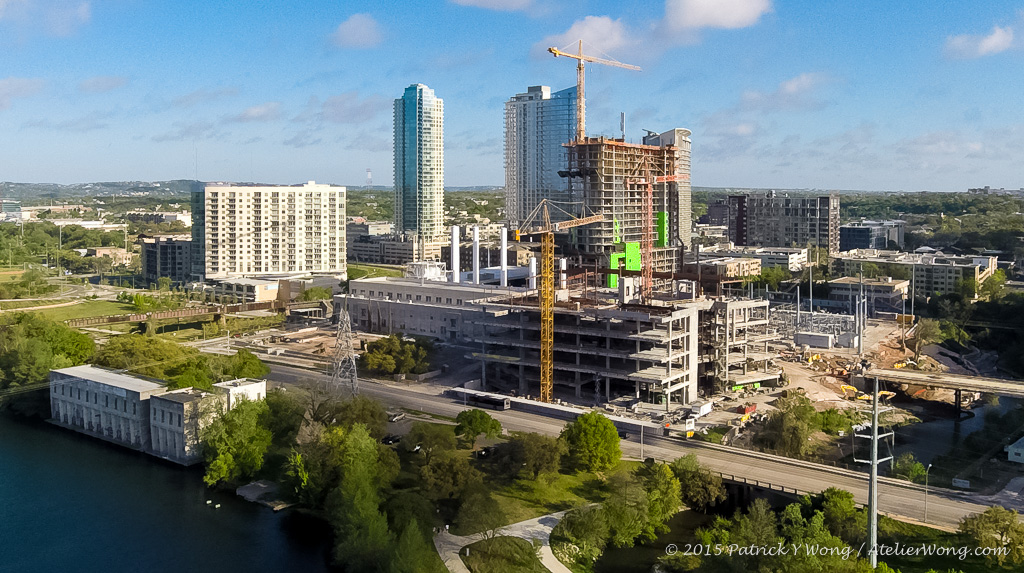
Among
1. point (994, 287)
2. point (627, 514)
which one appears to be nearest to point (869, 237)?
point (994, 287)

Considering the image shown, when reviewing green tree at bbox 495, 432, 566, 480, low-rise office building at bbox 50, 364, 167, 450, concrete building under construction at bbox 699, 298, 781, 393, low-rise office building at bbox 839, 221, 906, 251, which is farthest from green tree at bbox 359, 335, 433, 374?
low-rise office building at bbox 839, 221, 906, 251

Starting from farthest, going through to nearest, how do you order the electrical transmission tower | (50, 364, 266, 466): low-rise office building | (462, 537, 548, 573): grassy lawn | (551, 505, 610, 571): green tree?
the electrical transmission tower
(50, 364, 266, 466): low-rise office building
(551, 505, 610, 571): green tree
(462, 537, 548, 573): grassy lawn

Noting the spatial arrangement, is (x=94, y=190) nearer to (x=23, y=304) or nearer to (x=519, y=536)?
(x=23, y=304)

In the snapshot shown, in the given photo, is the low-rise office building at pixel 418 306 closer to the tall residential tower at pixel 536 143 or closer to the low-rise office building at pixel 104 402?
the low-rise office building at pixel 104 402

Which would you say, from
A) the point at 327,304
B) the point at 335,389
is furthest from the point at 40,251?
the point at 335,389

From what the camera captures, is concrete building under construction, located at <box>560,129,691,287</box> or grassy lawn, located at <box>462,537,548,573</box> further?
concrete building under construction, located at <box>560,129,691,287</box>

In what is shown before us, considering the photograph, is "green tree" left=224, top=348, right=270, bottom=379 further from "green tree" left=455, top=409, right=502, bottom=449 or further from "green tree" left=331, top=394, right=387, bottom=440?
"green tree" left=455, top=409, right=502, bottom=449

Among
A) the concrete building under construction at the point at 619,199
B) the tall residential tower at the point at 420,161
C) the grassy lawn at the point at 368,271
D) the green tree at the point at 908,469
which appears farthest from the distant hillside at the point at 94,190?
the green tree at the point at 908,469

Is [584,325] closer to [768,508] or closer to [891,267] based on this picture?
[768,508]
